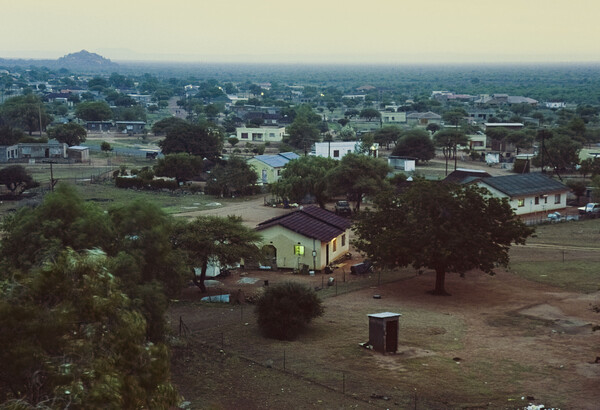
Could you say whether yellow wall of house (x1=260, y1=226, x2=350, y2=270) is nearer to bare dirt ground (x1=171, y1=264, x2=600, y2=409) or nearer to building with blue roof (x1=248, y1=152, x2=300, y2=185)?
bare dirt ground (x1=171, y1=264, x2=600, y2=409)

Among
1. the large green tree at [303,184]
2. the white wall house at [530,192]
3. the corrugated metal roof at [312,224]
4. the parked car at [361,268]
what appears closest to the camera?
the parked car at [361,268]

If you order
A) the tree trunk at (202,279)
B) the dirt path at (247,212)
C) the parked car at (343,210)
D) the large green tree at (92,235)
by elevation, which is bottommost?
the dirt path at (247,212)

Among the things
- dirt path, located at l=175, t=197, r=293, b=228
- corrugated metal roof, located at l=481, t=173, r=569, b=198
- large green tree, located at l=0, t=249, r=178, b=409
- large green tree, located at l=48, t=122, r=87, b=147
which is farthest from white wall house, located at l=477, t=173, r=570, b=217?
large green tree, located at l=48, t=122, r=87, b=147

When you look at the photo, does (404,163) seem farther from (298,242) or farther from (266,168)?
(298,242)

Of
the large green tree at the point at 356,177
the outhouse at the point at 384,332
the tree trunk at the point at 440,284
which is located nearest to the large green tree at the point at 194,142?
the large green tree at the point at 356,177

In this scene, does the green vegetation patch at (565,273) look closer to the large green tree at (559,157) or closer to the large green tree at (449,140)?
the large green tree at (559,157)

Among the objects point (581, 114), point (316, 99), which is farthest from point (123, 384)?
point (316, 99)

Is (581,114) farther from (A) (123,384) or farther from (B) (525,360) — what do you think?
(A) (123,384)

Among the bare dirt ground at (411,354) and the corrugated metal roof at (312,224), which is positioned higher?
the corrugated metal roof at (312,224)
